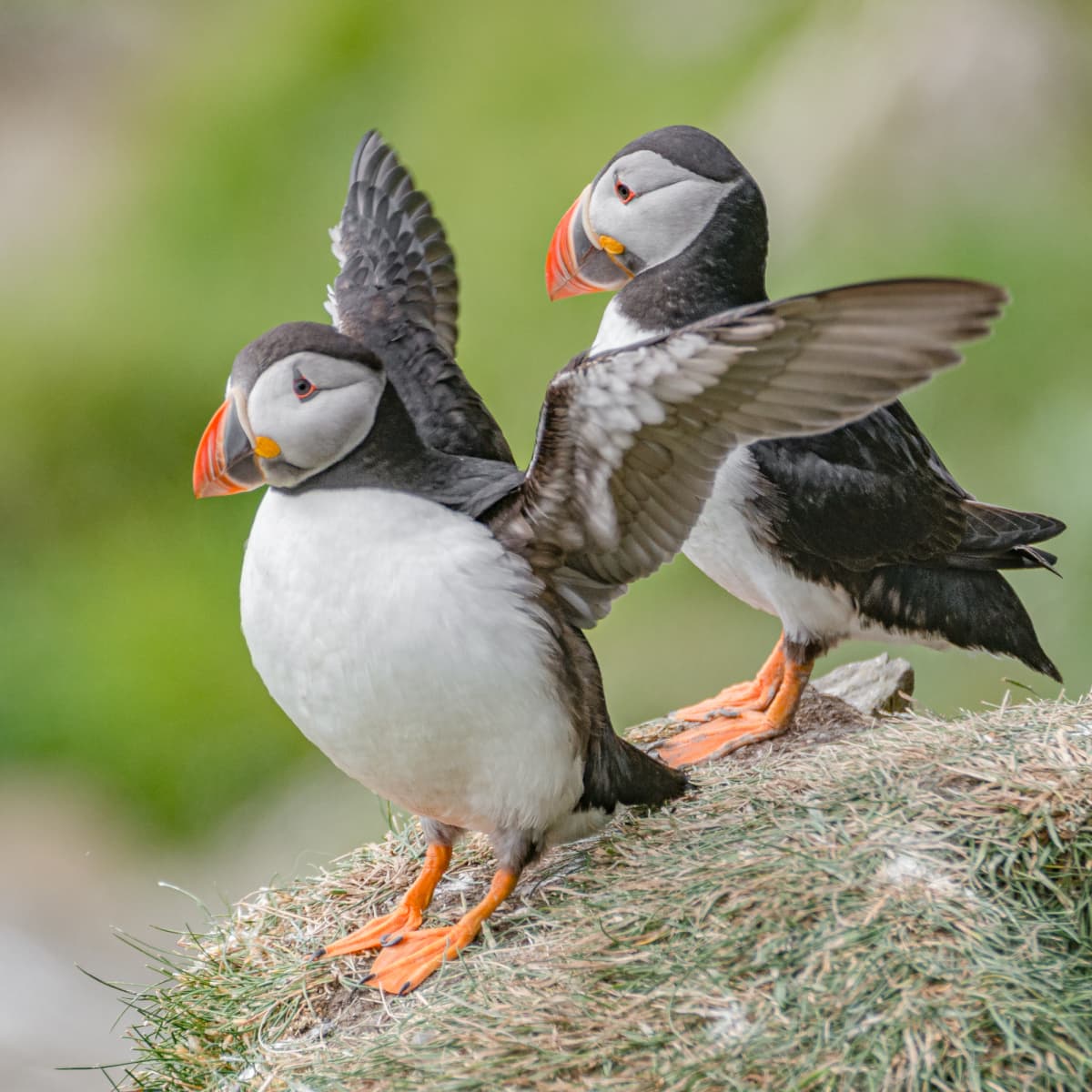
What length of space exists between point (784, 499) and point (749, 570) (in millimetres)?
253

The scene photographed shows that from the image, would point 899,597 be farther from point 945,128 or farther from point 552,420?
A: point 945,128

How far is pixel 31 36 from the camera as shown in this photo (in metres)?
15.7

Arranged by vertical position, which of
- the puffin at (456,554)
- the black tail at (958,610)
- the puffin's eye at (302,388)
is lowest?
the black tail at (958,610)

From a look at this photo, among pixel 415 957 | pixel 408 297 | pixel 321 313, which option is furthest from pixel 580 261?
pixel 321 313

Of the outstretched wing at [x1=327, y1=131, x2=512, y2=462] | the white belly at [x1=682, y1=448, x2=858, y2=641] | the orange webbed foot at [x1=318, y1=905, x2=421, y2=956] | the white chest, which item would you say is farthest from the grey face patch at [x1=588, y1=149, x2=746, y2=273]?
the orange webbed foot at [x1=318, y1=905, x2=421, y2=956]

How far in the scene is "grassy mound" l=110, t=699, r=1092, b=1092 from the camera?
2.65 meters

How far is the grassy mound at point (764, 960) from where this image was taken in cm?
265

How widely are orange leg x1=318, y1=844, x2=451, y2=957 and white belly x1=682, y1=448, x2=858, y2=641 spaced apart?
3.46 feet

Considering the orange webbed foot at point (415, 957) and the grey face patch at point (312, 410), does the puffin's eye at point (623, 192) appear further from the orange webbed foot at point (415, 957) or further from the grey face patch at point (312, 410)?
the orange webbed foot at point (415, 957)

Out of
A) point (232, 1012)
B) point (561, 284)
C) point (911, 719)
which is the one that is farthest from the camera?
point (561, 284)

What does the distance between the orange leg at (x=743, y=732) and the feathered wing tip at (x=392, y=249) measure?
1.30 m

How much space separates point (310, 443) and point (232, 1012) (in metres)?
1.34

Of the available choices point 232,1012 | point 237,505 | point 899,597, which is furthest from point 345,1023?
point 237,505

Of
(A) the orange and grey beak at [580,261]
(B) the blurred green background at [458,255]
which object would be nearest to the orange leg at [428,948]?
(A) the orange and grey beak at [580,261]
